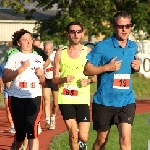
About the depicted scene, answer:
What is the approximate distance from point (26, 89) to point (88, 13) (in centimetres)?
2658

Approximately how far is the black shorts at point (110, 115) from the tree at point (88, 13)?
26.9 meters

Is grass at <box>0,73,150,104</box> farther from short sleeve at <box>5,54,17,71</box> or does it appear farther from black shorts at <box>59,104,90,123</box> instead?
short sleeve at <box>5,54,17,71</box>

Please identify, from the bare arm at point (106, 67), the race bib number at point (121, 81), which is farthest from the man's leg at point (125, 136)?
the bare arm at point (106, 67)

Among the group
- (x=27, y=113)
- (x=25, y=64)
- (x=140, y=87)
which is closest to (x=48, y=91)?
(x=27, y=113)

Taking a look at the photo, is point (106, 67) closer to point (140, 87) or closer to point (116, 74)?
point (116, 74)

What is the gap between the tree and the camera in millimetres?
36000

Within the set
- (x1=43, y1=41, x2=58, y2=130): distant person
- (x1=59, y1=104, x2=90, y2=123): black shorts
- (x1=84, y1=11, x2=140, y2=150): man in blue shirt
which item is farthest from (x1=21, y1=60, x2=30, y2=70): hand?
(x1=43, y1=41, x2=58, y2=130): distant person

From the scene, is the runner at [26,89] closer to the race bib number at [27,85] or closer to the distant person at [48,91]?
the race bib number at [27,85]

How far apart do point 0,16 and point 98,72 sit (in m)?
57.0

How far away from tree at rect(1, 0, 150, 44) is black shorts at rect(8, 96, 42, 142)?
2564 cm

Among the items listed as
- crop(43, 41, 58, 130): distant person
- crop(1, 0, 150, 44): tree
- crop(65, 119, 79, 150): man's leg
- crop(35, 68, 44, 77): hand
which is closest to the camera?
crop(35, 68, 44, 77): hand

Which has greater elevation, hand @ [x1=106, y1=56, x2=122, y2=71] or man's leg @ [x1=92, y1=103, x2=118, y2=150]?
hand @ [x1=106, y1=56, x2=122, y2=71]

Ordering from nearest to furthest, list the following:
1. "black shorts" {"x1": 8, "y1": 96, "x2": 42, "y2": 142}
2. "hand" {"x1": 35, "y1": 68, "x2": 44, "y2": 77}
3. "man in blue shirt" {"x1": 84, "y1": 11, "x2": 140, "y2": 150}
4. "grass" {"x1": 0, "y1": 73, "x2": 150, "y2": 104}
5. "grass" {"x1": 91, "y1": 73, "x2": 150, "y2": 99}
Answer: "man in blue shirt" {"x1": 84, "y1": 11, "x2": 140, "y2": 150}, "hand" {"x1": 35, "y1": 68, "x2": 44, "y2": 77}, "black shorts" {"x1": 8, "y1": 96, "x2": 42, "y2": 142}, "grass" {"x1": 0, "y1": 73, "x2": 150, "y2": 104}, "grass" {"x1": 91, "y1": 73, "x2": 150, "y2": 99}

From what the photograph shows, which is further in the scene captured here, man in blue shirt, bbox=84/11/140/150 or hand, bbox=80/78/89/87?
hand, bbox=80/78/89/87
